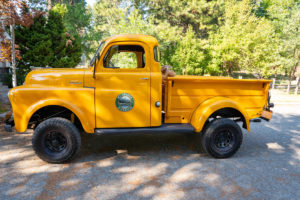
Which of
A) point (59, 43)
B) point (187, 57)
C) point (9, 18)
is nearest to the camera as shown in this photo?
point (9, 18)

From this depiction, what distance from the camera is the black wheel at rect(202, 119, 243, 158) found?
3.83 m

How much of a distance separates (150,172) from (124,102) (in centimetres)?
123

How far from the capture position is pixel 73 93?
3518 mm

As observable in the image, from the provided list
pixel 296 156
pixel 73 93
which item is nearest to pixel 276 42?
pixel 296 156

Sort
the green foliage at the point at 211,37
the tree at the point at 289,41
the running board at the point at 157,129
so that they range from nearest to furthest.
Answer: the running board at the point at 157,129 → the green foliage at the point at 211,37 → the tree at the point at 289,41

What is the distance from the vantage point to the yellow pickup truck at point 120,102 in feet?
11.4

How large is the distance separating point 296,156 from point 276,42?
618 inches

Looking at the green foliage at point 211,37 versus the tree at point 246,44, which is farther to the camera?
the tree at point 246,44

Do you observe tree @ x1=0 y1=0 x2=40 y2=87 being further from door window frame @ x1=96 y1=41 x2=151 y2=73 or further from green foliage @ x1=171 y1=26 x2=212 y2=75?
green foliage @ x1=171 y1=26 x2=212 y2=75

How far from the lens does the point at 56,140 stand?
11.9ft

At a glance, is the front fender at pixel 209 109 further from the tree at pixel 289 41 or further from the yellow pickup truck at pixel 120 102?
the tree at pixel 289 41

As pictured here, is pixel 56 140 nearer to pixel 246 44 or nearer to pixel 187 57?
pixel 187 57

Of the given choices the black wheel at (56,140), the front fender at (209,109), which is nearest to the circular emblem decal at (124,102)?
the black wheel at (56,140)

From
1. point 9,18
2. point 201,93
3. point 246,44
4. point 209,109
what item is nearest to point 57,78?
point 201,93
